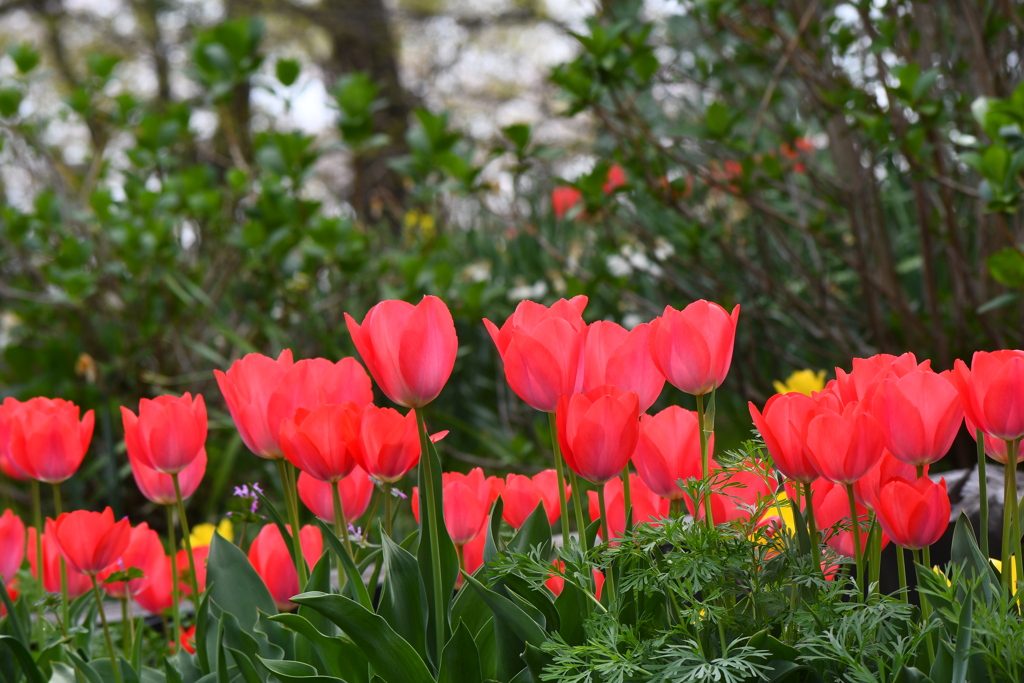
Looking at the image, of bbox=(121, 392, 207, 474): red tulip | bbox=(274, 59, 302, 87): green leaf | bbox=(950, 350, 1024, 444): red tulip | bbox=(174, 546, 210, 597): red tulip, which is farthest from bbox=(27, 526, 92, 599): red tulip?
bbox=(274, 59, 302, 87): green leaf

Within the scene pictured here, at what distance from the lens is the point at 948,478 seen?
1.70 meters

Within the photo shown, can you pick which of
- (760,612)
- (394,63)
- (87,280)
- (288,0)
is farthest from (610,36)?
(394,63)

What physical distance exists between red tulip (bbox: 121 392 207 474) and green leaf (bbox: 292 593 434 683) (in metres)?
0.32

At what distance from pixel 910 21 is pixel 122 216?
113 inches

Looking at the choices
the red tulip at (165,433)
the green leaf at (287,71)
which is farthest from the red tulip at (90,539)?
the green leaf at (287,71)

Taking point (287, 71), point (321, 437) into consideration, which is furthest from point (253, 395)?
point (287, 71)

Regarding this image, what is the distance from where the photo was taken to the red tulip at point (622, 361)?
0.89 meters

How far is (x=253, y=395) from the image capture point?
38.1 inches

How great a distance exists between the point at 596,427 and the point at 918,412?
0.29 m

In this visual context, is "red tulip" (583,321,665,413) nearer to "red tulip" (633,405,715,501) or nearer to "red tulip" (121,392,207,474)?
"red tulip" (633,405,715,501)

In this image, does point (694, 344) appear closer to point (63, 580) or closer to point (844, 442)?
point (844, 442)

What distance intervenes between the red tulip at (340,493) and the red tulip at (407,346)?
318 mm

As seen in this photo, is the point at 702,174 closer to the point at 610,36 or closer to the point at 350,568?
the point at 610,36

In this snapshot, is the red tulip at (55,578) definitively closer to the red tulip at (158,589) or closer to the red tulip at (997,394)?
the red tulip at (158,589)
